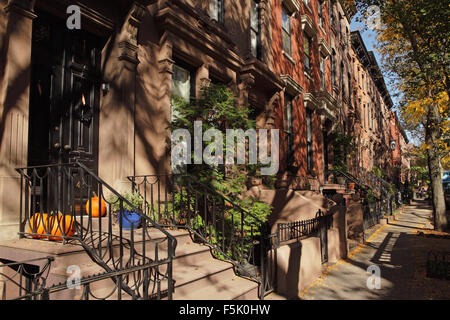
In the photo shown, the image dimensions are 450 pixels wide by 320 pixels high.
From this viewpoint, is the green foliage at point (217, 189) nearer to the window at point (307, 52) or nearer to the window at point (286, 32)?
the window at point (286, 32)

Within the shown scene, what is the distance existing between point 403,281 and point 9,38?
820cm

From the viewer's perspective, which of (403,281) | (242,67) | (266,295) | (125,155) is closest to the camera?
(266,295)

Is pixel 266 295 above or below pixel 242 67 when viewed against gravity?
below

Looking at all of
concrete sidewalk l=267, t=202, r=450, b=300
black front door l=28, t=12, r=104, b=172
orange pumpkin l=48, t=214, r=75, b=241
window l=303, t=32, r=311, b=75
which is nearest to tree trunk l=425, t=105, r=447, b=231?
concrete sidewalk l=267, t=202, r=450, b=300

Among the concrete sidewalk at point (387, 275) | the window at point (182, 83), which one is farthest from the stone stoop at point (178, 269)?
the window at point (182, 83)

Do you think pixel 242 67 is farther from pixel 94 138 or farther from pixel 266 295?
pixel 266 295

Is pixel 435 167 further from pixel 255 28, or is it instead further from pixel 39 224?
pixel 39 224

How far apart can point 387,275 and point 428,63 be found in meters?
7.18

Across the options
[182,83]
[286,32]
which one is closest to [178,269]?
[182,83]

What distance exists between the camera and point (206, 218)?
660cm

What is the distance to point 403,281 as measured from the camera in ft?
22.6
